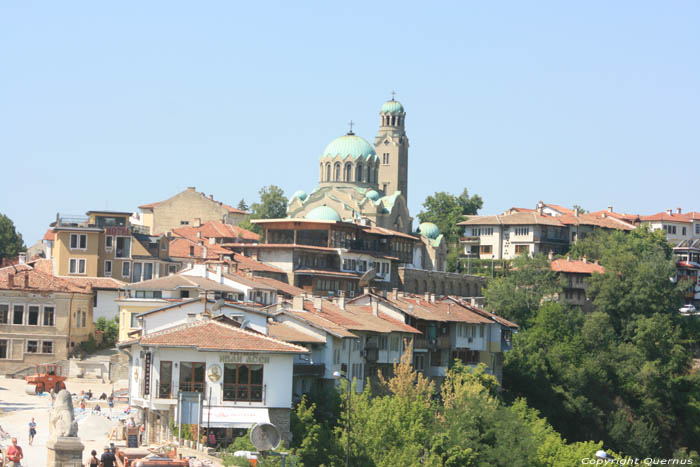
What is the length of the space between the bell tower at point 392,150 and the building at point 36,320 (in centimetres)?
7008

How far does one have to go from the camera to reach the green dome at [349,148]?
12650 centimetres

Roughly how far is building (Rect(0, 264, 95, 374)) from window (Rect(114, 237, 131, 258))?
9.44m

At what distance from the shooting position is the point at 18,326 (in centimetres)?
7194

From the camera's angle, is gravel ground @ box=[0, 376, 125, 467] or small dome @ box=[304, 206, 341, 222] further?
small dome @ box=[304, 206, 341, 222]

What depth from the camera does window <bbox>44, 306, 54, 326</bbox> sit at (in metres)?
72.7

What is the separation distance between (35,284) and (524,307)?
3952 centimetres

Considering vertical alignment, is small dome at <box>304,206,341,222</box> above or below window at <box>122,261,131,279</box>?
above

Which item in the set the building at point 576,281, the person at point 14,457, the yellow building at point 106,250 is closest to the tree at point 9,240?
the yellow building at point 106,250

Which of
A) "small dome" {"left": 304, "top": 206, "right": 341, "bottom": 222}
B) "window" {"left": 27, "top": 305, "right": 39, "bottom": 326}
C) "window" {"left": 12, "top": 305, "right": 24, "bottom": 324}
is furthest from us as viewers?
"small dome" {"left": 304, "top": 206, "right": 341, "bottom": 222}

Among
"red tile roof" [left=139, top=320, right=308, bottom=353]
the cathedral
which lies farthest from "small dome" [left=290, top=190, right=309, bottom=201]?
"red tile roof" [left=139, top=320, right=308, bottom=353]

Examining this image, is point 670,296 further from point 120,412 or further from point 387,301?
point 120,412

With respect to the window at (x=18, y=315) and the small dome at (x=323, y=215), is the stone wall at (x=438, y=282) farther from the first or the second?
the window at (x=18, y=315)

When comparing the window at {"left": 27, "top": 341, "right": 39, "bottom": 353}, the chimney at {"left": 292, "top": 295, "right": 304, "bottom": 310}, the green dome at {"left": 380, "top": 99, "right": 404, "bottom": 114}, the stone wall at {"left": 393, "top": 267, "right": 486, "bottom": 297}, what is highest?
the green dome at {"left": 380, "top": 99, "right": 404, "bottom": 114}

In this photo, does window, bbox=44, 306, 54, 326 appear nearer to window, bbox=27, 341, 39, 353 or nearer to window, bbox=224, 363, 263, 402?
window, bbox=27, 341, 39, 353
